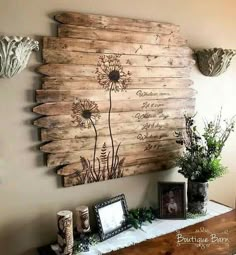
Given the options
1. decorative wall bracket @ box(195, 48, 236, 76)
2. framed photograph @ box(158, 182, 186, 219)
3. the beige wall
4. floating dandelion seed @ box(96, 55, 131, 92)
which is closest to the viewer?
the beige wall

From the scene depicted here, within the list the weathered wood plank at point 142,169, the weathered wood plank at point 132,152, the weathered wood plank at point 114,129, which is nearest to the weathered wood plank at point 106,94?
the weathered wood plank at point 114,129

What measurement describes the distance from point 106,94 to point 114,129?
0.72 feet

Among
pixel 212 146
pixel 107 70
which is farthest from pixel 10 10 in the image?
pixel 212 146

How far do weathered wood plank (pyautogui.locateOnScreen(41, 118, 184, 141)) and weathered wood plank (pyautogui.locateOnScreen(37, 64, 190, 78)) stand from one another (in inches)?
11.9

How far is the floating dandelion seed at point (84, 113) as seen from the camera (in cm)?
176

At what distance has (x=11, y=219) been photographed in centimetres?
164

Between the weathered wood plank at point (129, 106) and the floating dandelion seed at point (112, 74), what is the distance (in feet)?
0.33

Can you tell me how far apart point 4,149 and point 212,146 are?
1303 millimetres

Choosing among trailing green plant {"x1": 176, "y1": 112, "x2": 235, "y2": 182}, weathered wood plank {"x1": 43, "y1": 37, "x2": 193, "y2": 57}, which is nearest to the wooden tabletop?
trailing green plant {"x1": 176, "y1": 112, "x2": 235, "y2": 182}

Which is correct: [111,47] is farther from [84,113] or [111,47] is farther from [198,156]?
[198,156]

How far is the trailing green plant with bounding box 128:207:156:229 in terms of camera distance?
190cm

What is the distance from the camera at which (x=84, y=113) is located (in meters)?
1.79

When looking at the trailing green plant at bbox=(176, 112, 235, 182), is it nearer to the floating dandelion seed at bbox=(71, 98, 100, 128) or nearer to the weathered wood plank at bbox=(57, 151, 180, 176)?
the weathered wood plank at bbox=(57, 151, 180, 176)

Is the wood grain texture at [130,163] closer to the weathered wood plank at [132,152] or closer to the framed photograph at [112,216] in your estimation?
the weathered wood plank at [132,152]
